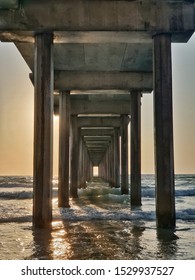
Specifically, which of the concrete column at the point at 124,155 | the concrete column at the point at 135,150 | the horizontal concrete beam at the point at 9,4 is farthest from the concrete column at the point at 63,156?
the horizontal concrete beam at the point at 9,4

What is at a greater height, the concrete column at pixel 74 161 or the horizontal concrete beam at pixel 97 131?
the horizontal concrete beam at pixel 97 131

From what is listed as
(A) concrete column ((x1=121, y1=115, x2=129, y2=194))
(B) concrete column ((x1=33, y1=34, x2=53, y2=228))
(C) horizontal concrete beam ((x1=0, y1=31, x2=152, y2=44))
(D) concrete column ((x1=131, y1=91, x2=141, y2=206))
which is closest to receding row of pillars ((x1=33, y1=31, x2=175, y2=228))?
(B) concrete column ((x1=33, y1=34, x2=53, y2=228))

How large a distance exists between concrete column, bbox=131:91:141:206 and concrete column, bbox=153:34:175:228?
4889 mm

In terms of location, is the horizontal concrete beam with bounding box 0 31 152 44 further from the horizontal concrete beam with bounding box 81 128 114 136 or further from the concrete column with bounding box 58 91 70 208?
the horizontal concrete beam with bounding box 81 128 114 136

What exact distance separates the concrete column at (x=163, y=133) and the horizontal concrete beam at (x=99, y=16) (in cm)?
42

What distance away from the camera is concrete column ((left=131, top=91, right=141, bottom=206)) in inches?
543

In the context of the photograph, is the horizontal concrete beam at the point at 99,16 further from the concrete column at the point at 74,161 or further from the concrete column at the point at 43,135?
the concrete column at the point at 74,161

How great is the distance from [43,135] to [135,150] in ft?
19.0

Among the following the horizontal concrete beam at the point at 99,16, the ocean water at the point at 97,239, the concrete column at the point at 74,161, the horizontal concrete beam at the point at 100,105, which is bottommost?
the ocean water at the point at 97,239

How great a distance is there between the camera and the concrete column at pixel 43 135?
28.3 feet

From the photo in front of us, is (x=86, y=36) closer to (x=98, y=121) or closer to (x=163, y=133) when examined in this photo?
(x=163, y=133)

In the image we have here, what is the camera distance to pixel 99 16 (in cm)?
898

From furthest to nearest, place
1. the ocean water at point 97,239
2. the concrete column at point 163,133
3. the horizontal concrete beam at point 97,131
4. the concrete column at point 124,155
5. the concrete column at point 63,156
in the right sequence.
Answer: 1. the horizontal concrete beam at point 97,131
2. the concrete column at point 124,155
3. the concrete column at point 63,156
4. the concrete column at point 163,133
5. the ocean water at point 97,239
